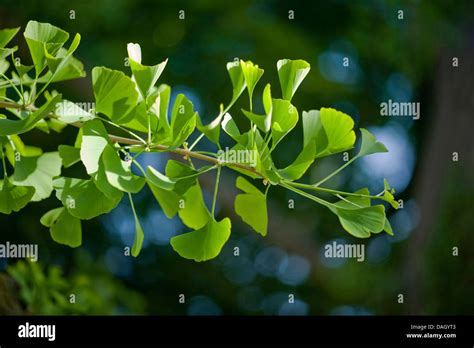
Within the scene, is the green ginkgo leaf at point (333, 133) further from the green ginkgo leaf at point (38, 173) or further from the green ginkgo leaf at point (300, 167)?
the green ginkgo leaf at point (38, 173)

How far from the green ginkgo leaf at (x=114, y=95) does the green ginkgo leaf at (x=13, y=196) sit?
75 mm

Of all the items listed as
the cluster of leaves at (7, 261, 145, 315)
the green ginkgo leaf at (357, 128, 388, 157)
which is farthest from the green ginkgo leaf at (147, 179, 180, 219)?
the cluster of leaves at (7, 261, 145, 315)

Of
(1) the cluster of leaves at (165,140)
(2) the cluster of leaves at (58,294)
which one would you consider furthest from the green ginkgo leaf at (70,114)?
(2) the cluster of leaves at (58,294)

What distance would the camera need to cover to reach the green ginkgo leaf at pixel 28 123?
0.94ft

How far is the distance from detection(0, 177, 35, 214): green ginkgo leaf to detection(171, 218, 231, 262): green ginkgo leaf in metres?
0.08

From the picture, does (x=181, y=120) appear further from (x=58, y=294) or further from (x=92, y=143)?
(x=58, y=294)

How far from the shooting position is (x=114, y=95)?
0.99 feet

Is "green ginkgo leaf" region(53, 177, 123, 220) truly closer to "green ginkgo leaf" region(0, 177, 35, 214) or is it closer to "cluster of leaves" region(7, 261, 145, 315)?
"green ginkgo leaf" region(0, 177, 35, 214)

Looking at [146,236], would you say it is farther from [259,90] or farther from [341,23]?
[341,23]

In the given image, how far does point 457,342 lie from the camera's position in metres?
0.67

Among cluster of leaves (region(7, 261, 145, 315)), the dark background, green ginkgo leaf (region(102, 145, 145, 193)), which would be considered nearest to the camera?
green ginkgo leaf (region(102, 145, 145, 193))

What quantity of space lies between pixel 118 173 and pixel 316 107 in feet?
2.96

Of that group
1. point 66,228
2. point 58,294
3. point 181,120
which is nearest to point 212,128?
point 181,120

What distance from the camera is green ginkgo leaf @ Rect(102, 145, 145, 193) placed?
28cm
